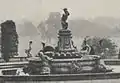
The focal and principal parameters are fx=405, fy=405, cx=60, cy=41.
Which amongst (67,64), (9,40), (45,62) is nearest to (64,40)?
(67,64)

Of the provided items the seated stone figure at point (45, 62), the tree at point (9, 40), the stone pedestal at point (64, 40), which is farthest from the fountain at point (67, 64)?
the tree at point (9, 40)

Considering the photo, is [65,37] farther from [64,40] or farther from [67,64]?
[67,64]

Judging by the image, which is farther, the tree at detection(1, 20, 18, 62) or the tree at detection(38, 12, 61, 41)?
the tree at detection(38, 12, 61, 41)

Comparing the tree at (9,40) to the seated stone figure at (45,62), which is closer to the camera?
the seated stone figure at (45,62)

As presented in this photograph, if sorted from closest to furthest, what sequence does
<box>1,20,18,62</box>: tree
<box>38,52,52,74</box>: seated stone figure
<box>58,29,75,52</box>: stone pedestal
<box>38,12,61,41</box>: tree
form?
1. <box>38,52,52,74</box>: seated stone figure
2. <box>58,29,75,52</box>: stone pedestal
3. <box>1,20,18,62</box>: tree
4. <box>38,12,61,41</box>: tree

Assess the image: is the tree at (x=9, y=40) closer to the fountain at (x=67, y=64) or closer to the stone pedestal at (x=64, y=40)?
the stone pedestal at (x=64, y=40)

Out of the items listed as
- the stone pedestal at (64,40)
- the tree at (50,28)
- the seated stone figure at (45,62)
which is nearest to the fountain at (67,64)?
the seated stone figure at (45,62)

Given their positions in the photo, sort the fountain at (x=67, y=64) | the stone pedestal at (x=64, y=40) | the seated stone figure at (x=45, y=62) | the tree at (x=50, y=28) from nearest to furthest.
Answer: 1. the seated stone figure at (x=45, y=62)
2. the fountain at (x=67, y=64)
3. the stone pedestal at (x=64, y=40)
4. the tree at (x=50, y=28)

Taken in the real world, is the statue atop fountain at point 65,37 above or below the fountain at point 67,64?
above

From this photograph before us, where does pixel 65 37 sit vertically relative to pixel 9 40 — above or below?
below

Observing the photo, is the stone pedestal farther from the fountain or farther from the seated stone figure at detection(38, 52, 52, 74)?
the seated stone figure at detection(38, 52, 52, 74)

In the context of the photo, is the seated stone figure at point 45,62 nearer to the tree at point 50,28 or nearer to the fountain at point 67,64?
the fountain at point 67,64

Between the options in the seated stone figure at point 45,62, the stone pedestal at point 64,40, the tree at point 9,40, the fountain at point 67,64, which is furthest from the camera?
the tree at point 9,40

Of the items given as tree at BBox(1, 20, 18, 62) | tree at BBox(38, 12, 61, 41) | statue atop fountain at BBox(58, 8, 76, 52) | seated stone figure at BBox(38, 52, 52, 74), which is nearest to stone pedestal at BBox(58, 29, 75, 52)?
statue atop fountain at BBox(58, 8, 76, 52)
